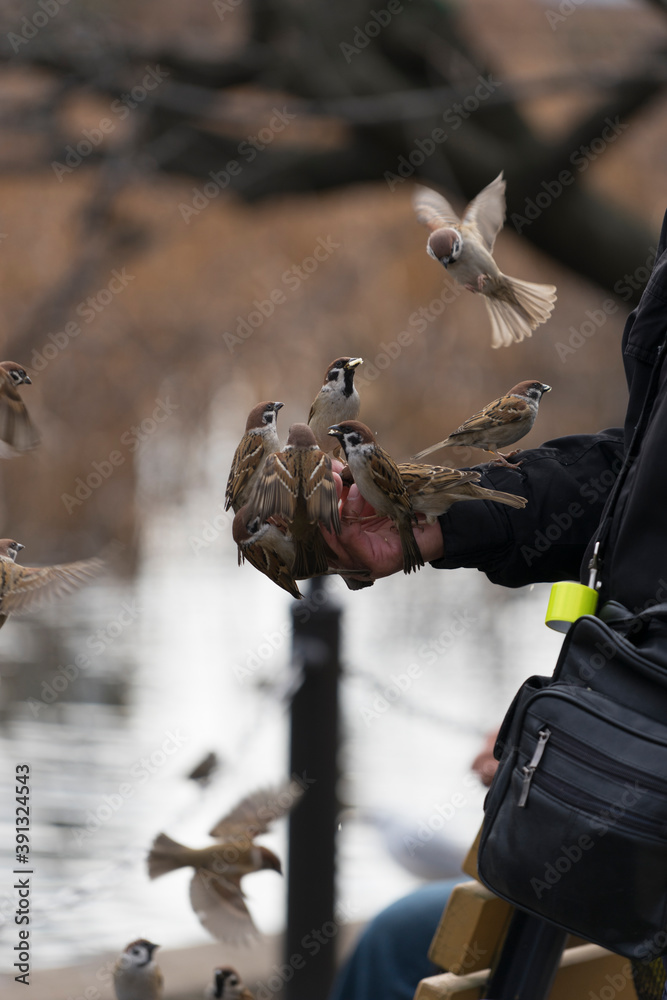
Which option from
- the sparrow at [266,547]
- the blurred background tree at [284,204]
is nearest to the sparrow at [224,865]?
the sparrow at [266,547]

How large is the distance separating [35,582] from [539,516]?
2.73 feet

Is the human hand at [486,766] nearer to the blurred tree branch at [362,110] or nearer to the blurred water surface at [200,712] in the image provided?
the blurred water surface at [200,712]

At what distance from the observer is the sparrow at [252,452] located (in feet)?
5.41

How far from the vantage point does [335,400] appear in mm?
1792

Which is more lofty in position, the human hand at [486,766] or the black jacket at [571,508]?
the black jacket at [571,508]

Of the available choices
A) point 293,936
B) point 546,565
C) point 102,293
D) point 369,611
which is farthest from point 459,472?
point 369,611

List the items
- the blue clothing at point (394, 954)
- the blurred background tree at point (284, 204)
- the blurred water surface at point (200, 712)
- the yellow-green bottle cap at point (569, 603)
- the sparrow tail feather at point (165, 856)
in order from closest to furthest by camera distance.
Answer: the yellow-green bottle cap at point (569, 603) → the sparrow tail feather at point (165, 856) → the blue clothing at point (394, 954) → the blurred water surface at point (200, 712) → the blurred background tree at point (284, 204)

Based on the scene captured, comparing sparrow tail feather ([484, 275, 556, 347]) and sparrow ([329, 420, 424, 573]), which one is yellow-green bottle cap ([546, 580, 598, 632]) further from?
sparrow tail feather ([484, 275, 556, 347])

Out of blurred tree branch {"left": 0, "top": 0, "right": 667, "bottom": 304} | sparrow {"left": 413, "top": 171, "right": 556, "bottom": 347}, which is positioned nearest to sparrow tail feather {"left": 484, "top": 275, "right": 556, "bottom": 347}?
sparrow {"left": 413, "top": 171, "right": 556, "bottom": 347}

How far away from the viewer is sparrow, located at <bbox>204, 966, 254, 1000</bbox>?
2.51 metres

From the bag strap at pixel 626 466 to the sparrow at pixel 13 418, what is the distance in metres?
0.89

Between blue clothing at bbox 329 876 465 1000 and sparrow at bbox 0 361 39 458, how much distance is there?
4.93 feet

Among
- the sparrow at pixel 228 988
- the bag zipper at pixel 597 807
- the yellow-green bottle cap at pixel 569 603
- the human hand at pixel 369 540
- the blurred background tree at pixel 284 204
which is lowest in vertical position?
the sparrow at pixel 228 988

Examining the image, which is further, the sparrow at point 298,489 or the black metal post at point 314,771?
the black metal post at point 314,771
